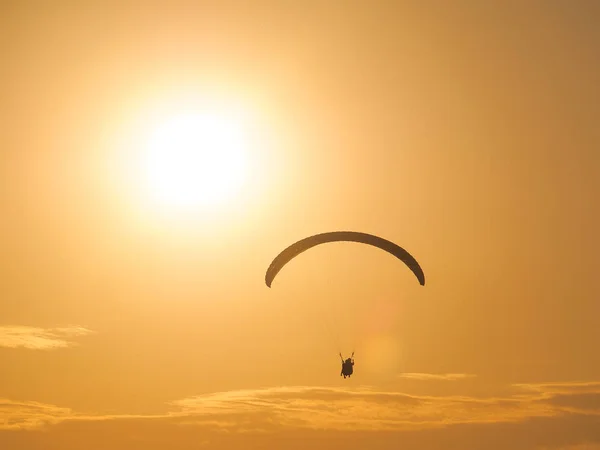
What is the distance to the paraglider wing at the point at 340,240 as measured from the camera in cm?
5953

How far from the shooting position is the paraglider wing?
195 ft

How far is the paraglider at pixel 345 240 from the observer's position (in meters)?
59.5

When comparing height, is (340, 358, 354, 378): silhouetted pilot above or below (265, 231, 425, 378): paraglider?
below

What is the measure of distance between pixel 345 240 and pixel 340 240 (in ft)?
1.07

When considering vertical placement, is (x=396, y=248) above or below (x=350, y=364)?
above

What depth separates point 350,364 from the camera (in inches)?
2362

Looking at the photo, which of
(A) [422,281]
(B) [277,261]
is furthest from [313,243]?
(A) [422,281]

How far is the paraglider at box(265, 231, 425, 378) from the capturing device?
5953 centimetres

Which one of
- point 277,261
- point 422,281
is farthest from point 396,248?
point 277,261

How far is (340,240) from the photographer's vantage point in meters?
59.2

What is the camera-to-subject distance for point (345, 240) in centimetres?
5928

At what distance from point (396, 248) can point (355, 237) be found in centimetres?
268

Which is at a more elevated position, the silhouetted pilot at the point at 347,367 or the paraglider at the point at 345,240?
the paraglider at the point at 345,240

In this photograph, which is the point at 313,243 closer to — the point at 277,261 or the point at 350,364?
the point at 277,261
